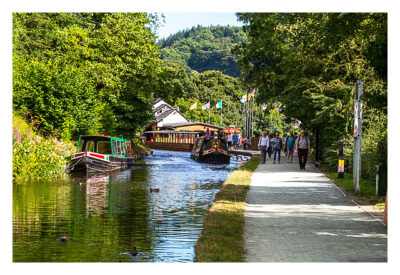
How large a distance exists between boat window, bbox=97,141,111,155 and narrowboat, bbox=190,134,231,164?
859 centimetres

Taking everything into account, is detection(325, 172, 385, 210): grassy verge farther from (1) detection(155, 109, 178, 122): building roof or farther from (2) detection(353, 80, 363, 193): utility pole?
(1) detection(155, 109, 178, 122): building roof

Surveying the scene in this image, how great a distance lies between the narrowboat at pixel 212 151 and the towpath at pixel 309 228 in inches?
855

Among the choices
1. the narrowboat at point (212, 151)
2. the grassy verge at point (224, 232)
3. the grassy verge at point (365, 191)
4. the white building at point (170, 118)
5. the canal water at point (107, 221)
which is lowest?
the canal water at point (107, 221)

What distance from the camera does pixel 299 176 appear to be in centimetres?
2042

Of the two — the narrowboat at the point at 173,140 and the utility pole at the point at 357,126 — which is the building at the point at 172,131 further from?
the utility pole at the point at 357,126

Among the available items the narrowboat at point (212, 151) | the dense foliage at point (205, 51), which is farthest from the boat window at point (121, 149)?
the dense foliage at point (205, 51)

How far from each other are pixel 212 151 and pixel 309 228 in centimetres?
2831

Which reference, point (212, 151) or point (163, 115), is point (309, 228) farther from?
point (163, 115)

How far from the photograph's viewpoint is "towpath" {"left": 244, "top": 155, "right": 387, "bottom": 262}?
738cm

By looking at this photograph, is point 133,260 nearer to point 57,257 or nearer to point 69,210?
point 57,257

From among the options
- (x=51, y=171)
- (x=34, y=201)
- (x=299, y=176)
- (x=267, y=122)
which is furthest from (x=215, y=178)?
(x=267, y=122)

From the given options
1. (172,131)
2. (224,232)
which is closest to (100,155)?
(224,232)

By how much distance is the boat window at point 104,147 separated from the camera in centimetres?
3109
